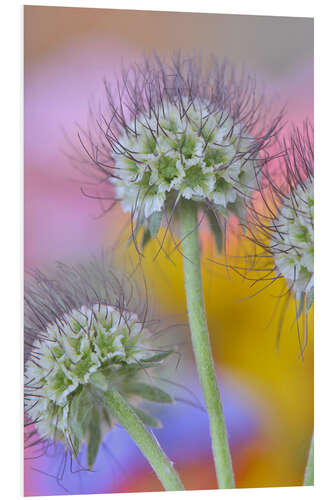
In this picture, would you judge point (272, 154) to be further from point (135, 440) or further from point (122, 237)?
point (135, 440)

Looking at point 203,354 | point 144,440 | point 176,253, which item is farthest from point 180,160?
point 144,440

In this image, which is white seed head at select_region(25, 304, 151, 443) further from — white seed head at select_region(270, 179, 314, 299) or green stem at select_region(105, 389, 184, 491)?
white seed head at select_region(270, 179, 314, 299)

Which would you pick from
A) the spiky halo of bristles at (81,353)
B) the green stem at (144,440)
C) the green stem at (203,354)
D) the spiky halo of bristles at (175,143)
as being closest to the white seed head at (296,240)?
the spiky halo of bristles at (175,143)

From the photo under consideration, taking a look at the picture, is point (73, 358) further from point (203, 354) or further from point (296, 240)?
point (296, 240)

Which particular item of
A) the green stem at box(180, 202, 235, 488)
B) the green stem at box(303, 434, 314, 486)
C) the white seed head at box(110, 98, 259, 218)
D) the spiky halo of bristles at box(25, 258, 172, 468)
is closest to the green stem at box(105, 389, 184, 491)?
the spiky halo of bristles at box(25, 258, 172, 468)

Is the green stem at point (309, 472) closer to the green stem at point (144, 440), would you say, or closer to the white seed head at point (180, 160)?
the green stem at point (144, 440)
